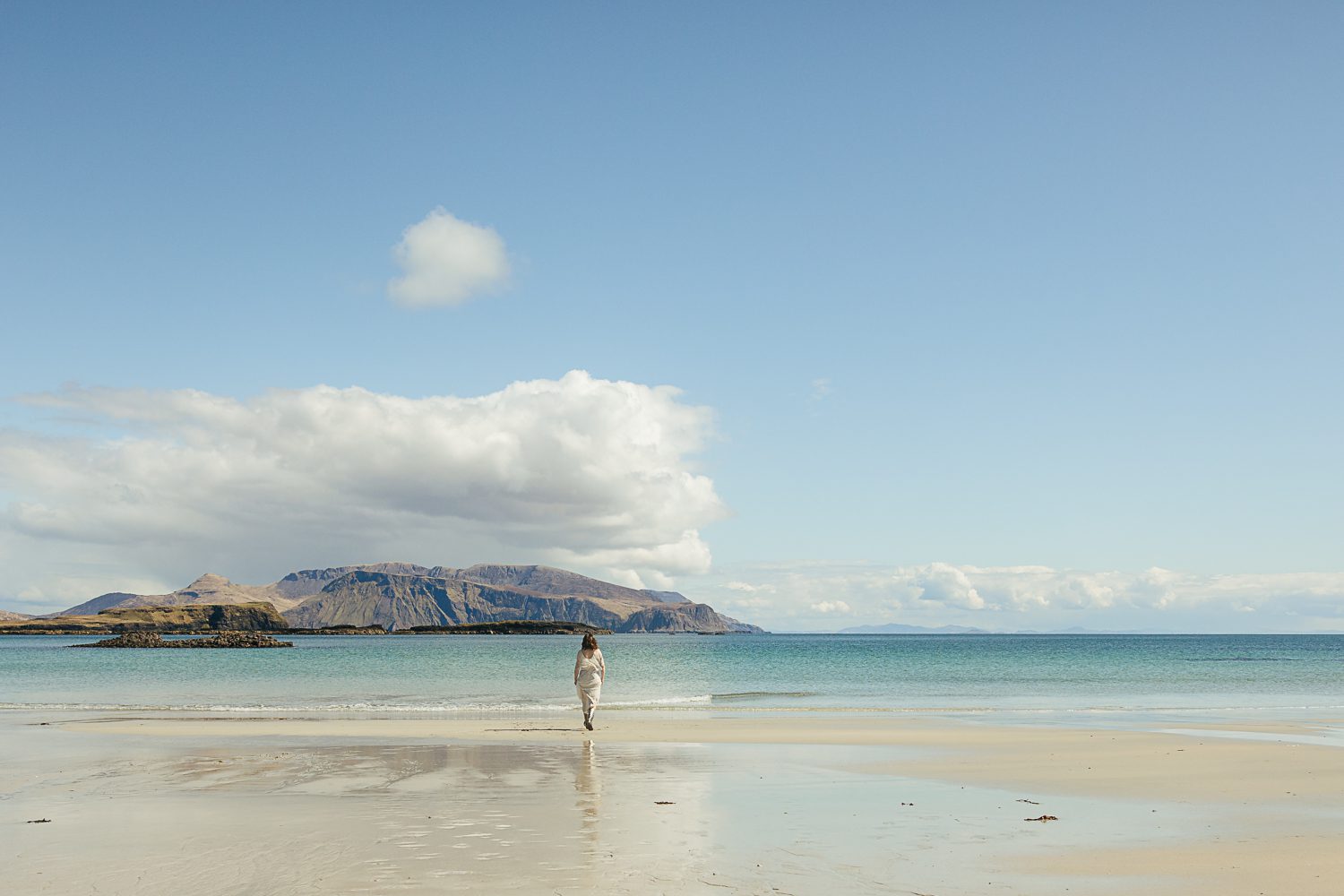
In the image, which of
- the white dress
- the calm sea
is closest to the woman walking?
the white dress

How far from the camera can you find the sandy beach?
11047 mm

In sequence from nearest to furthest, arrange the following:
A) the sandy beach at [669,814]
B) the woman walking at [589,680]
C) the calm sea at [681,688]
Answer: the sandy beach at [669,814]
the woman walking at [589,680]
the calm sea at [681,688]

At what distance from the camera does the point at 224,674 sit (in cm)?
7756

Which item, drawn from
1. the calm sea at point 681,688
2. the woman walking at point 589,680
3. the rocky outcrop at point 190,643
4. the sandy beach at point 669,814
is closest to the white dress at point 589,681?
the woman walking at point 589,680

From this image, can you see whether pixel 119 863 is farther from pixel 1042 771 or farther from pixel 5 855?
pixel 1042 771

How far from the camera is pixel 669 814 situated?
1473 centimetres

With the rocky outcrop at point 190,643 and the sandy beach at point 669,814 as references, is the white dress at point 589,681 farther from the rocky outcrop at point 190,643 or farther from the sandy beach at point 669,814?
the rocky outcrop at point 190,643

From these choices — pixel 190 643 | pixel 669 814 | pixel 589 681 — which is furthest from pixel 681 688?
pixel 190 643

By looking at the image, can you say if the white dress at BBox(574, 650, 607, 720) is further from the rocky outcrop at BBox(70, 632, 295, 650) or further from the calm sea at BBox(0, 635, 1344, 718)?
the rocky outcrop at BBox(70, 632, 295, 650)

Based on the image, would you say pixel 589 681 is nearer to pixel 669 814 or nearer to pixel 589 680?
pixel 589 680

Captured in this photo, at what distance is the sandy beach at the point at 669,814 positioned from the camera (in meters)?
11.0

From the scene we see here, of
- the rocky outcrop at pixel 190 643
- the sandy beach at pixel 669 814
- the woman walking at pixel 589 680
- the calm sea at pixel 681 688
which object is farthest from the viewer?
the rocky outcrop at pixel 190 643

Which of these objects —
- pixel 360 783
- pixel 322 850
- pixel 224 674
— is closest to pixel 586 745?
pixel 360 783

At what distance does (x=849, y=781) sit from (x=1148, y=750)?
10.5m
